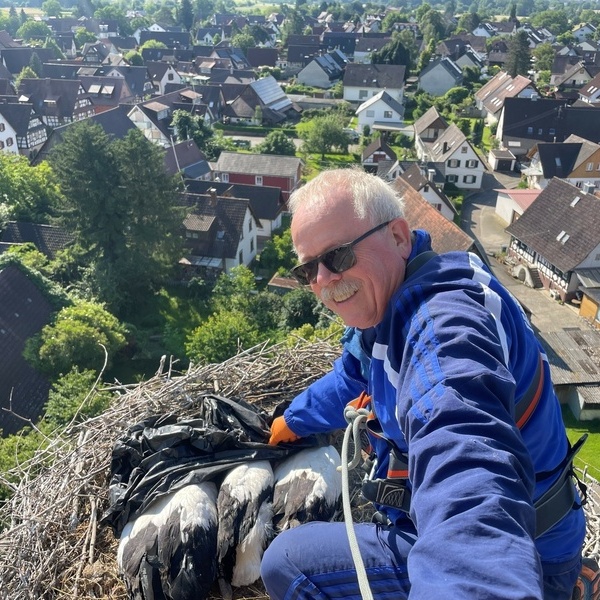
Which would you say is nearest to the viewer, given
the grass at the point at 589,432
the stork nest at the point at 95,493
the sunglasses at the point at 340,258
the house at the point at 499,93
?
the sunglasses at the point at 340,258

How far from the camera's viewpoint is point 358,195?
2764mm

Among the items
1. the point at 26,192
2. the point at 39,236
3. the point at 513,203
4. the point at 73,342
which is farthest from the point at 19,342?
the point at 513,203

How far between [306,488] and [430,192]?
25.3 m

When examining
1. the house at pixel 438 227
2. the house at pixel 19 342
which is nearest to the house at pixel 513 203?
the house at pixel 438 227

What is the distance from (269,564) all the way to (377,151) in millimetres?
35205

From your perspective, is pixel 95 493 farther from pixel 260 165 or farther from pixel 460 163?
pixel 460 163

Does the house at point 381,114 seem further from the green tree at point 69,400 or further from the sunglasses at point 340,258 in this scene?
the sunglasses at point 340,258

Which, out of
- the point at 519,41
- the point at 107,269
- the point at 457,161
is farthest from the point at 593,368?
the point at 519,41

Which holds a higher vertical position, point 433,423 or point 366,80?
point 433,423

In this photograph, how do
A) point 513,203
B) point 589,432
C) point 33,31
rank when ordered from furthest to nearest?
1. point 33,31
2. point 513,203
3. point 589,432

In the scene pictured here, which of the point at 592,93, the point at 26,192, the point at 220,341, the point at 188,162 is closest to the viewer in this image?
the point at 220,341

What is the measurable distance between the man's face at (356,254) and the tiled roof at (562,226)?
22.2 meters

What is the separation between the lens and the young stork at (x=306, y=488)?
4.46m

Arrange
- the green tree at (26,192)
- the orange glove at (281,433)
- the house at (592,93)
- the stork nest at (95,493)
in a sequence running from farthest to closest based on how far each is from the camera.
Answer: the house at (592,93), the green tree at (26,192), the orange glove at (281,433), the stork nest at (95,493)
